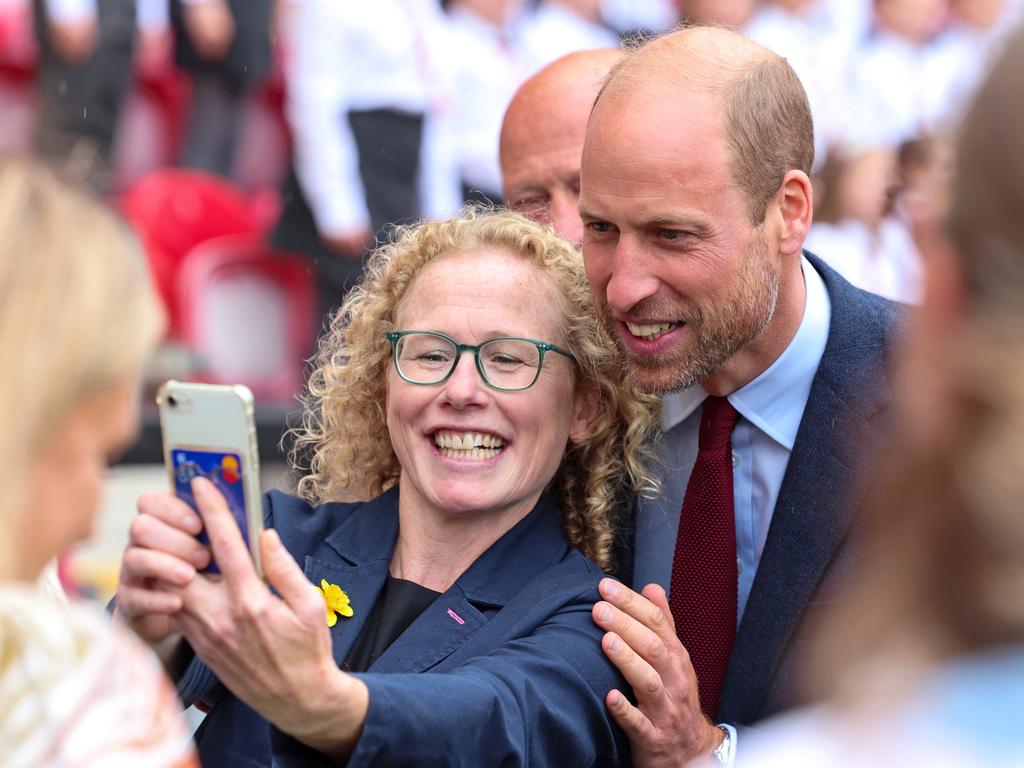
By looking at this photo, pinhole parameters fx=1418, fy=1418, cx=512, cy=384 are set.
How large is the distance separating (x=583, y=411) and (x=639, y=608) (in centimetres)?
52

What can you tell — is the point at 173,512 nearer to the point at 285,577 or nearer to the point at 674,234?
the point at 285,577

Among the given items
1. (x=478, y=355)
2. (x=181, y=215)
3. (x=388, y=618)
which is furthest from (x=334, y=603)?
(x=181, y=215)

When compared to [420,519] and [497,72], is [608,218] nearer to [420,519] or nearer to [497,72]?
[420,519]

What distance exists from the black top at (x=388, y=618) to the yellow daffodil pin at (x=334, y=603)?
0.05 m

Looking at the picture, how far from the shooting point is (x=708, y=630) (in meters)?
2.84

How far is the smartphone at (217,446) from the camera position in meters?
2.01

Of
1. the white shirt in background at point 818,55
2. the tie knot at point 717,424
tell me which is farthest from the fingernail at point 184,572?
the white shirt in background at point 818,55

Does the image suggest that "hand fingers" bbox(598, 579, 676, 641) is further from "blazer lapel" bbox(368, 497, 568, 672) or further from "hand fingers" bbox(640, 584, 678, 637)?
"blazer lapel" bbox(368, 497, 568, 672)

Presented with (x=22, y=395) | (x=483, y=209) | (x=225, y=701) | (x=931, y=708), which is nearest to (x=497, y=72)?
(x=483, y=209)

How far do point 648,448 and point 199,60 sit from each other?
4250 mm

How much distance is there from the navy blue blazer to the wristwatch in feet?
0.62

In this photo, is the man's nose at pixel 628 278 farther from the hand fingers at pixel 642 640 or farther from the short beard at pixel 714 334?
the hand fingers at pixel 642 640

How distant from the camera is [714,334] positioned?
293cm

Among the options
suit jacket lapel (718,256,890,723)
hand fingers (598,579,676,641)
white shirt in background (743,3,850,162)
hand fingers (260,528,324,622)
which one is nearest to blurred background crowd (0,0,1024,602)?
white shirt in background (743,3,850,162)
